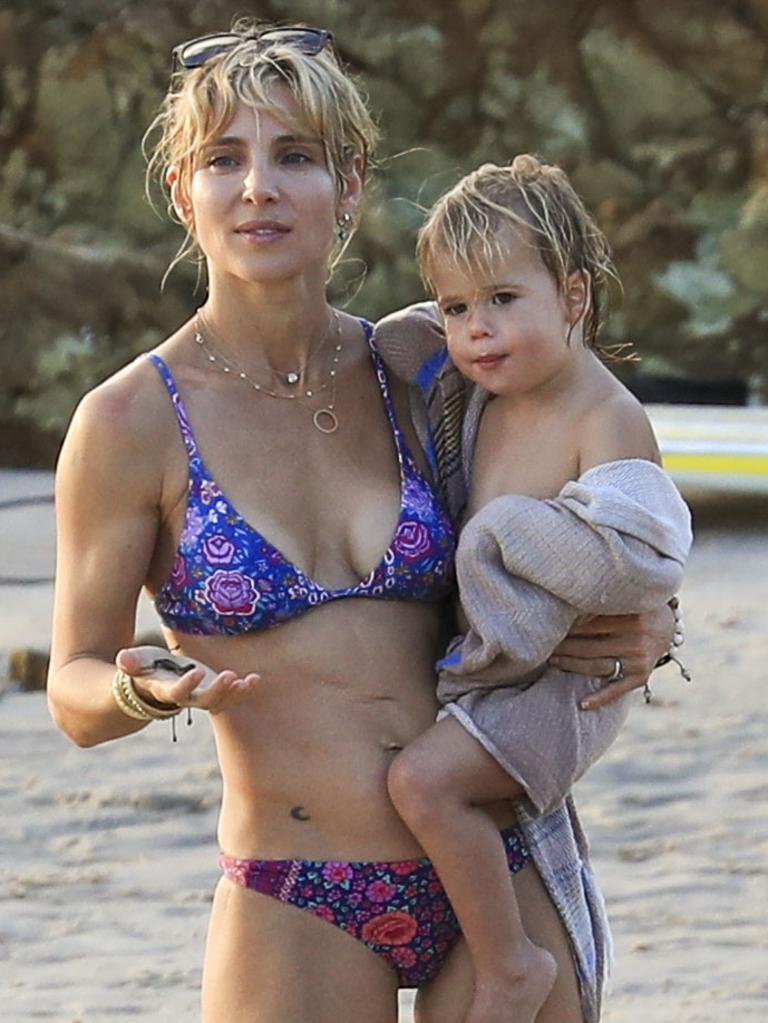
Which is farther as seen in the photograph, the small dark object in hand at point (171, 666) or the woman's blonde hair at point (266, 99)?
the woman's blonde hair at point (266, 99)

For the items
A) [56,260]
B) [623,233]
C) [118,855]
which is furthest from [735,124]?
[118,855]

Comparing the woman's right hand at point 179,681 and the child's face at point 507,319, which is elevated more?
the child's face at point 507,319

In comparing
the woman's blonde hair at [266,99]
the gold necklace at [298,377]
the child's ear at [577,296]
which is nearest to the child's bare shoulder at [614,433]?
the child's ear at [577,296]

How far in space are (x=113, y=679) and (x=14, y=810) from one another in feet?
11.5

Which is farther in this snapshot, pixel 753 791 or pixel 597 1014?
pixel 753 791

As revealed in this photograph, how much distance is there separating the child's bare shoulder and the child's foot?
1.97ft

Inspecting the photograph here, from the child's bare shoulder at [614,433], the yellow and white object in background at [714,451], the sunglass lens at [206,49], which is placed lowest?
the yellow and white object in background at [714,451]

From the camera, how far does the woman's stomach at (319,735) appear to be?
89.5 inches

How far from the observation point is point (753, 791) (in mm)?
5543

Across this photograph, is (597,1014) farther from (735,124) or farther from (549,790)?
(735,124)

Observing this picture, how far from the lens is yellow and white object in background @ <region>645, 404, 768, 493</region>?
354 inches

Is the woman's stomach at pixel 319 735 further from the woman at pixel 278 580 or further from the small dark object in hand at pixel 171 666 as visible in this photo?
the small dark object in hand at pixel 171 666

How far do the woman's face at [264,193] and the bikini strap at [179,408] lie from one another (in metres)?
0.14

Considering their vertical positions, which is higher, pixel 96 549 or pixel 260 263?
pixel 260 263
